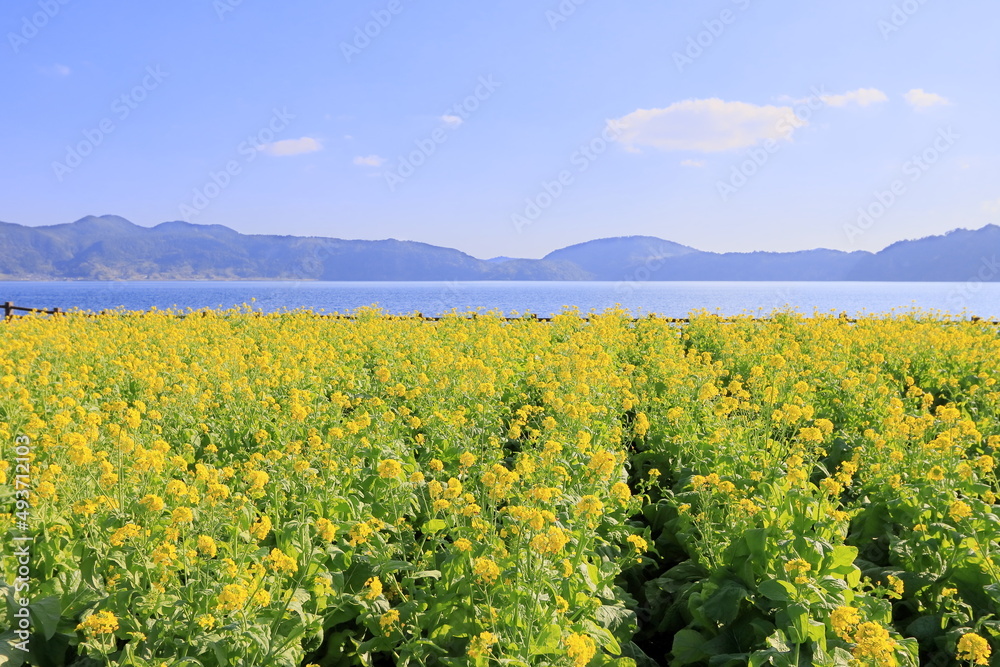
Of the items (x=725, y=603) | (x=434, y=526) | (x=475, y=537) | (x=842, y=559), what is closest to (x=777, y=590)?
(x=725, y=603)

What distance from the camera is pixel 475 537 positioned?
12.1 ft

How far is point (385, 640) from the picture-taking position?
3414mm

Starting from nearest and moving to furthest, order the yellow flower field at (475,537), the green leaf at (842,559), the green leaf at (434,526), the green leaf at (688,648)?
1. the yellow flower field at (475,537)
2. the green leaf at (842,559)
3. the green leaf at (688,648)
4. the green leaf at (434,526)

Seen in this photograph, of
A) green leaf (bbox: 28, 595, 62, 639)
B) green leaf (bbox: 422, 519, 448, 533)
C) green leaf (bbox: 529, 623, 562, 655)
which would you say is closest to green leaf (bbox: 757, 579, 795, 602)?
green leaf (bbox: 529, 623, 562, 655)

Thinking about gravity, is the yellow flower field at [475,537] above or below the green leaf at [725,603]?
above

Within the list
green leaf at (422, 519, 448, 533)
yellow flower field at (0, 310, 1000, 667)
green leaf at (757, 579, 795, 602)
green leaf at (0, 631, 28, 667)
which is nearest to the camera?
green leaf at (0, 631, 28, 667)

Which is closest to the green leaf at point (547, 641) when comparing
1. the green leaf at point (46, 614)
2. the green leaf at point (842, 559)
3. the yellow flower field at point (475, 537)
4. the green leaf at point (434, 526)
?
the yellow flower field at point (475, 537)

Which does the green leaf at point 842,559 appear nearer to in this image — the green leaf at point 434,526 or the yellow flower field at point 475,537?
the yellow flower field at point 475,537

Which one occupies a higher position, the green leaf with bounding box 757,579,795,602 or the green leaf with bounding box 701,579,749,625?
the green leaf with bounding box 757,579,795,602

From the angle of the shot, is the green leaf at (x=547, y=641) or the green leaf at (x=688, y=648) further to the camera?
the green leaf at (x=688, y=648)

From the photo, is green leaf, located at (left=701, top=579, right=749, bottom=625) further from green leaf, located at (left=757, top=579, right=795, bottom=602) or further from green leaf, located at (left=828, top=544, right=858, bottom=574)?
green leaf, located at (left=828, top=544, right=858, bottom=574)

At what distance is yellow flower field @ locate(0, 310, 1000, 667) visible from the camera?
122 inches

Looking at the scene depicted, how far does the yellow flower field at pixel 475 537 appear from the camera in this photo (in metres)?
3.11

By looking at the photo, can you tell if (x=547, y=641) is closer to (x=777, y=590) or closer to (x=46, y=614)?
(x=777, y=590)
